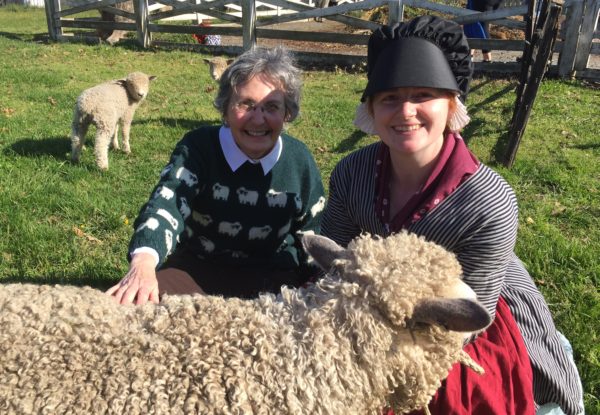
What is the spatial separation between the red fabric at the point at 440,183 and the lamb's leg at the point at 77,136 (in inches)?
190

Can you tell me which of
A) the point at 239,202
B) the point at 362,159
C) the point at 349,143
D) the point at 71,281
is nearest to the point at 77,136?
the point at 71,281

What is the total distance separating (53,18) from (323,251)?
16.1m

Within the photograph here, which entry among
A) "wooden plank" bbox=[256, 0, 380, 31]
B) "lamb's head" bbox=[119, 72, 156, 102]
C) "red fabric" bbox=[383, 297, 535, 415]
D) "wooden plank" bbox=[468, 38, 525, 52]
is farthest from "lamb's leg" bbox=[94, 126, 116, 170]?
"wooden plank" bbox=[468, 38, 525, 52]

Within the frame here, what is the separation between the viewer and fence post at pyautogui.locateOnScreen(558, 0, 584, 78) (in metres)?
9.91

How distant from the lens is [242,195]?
10.4 feet

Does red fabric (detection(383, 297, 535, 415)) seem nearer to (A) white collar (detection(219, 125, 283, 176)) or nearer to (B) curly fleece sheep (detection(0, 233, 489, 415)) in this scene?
(B) curly fleece sheep (detection(0, 233, 489, 415))

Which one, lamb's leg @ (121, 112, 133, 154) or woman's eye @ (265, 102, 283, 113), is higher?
woman's eye @ (265, 102, 283, 113)

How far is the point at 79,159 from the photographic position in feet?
21.1

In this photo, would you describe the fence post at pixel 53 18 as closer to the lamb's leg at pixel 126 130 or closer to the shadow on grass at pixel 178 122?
the shadow on grass at pixel 178 122

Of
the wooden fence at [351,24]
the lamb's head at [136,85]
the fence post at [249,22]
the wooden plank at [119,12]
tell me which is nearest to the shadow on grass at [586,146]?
the wooden fence at [351,24]

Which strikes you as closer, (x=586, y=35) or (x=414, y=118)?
(x=414, y=118)

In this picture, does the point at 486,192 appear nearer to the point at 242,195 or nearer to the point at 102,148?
the point at 242,195

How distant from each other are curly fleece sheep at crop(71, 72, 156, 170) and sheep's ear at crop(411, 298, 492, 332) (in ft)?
16.7

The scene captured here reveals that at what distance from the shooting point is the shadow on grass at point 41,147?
646cm
